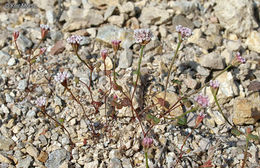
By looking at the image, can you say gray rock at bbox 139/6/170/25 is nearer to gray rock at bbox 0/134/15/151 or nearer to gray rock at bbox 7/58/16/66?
gray rock at bbox 7/58/16/66

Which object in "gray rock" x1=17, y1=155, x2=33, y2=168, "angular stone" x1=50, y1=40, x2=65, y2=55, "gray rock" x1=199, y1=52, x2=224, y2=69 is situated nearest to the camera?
"gray rock" x1=17, y1=155, x2=33, y2=168

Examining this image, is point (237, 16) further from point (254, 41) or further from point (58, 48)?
point (58, 48)

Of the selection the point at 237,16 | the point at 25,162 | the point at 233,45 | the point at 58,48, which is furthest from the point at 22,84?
the point at 237,16

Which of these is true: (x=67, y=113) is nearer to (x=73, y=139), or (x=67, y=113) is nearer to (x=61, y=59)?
(x=73, y=139)

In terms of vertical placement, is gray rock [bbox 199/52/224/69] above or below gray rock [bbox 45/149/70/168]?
above

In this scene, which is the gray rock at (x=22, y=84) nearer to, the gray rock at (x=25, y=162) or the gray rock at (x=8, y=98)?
the gray rock at (x=8, y=98)

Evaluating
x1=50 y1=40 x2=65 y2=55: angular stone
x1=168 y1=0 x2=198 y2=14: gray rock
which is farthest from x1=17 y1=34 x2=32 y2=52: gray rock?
x1=168 y1=0 x2=198 y2=14: gray rock
